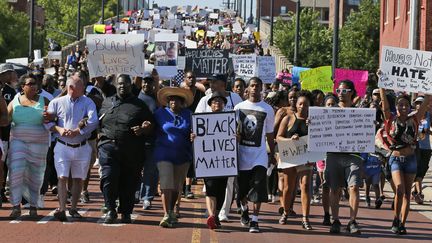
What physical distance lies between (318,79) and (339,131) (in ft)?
41.6


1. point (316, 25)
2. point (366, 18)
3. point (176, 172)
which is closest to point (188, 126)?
point (176, 172)

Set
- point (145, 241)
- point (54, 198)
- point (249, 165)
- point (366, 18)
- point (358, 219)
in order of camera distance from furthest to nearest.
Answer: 1. point (366, 18)
2. point (54, 198)
3. point (358, 219)
4. point (249, 165)
5. point (145, 241)

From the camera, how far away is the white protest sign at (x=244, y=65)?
3027 centimetres

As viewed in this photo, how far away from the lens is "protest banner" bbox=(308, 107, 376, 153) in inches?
606

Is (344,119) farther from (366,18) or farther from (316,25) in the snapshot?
(316,25)

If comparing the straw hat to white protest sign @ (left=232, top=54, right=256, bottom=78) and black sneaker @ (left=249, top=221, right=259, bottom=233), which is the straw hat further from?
white protest sign @ (left=232, top=54, right=256, bottom=78)

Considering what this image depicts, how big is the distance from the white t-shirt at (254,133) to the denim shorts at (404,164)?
1.64 m

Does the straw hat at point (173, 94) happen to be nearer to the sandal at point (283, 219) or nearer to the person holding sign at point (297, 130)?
the person holding sign at point (297, 130)

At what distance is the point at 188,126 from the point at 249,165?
934 millimetres

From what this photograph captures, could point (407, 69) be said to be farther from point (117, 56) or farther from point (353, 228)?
point (117, 56)

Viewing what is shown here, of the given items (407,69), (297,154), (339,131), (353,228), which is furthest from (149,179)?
(407,69)

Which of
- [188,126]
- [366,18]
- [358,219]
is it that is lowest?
[358,219]

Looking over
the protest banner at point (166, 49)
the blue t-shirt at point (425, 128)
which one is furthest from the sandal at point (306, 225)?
the protest banner at point (166, 49)

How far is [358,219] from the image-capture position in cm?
1742
